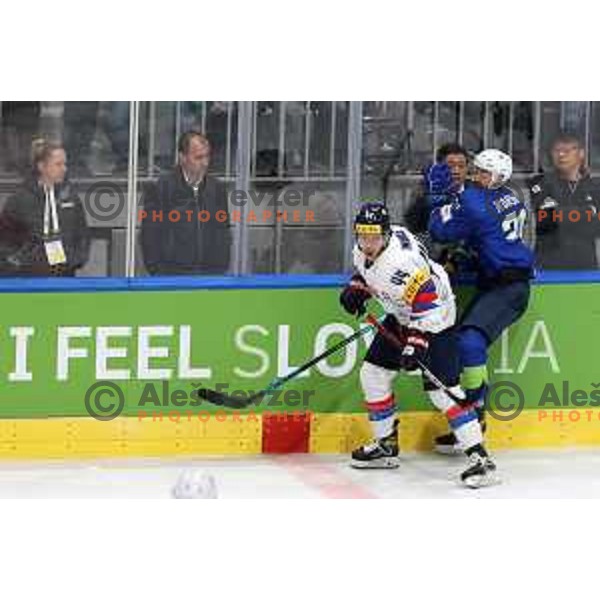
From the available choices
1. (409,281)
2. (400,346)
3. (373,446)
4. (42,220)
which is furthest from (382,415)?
(42,220)

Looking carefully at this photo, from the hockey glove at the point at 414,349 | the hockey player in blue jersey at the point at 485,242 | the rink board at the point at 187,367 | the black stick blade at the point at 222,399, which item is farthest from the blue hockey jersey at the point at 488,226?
the black stick blade at the point at 222,399

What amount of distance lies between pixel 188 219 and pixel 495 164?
140 cm

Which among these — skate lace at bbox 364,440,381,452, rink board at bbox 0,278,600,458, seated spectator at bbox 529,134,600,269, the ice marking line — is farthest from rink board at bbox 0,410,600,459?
seated spectator at bbox 529,134,600,269

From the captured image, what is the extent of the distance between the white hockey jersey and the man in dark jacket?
687mm

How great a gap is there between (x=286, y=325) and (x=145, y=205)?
0.85m

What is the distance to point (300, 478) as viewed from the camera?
23.0 feet

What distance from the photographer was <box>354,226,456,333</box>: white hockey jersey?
679cm

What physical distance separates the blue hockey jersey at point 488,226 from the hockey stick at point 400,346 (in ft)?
1.61

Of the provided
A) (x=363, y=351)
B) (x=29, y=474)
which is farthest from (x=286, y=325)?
(x=29, y=474)

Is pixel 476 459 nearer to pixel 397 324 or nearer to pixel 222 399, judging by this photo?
pixel 397 324

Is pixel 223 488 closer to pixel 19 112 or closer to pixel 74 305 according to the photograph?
pixel 74 305

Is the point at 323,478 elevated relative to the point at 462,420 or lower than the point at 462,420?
lower

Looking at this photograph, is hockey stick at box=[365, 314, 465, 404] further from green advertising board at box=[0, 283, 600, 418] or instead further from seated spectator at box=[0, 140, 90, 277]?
seated spectator at box=[0, 140, 90, 277]

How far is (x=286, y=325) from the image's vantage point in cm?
733
